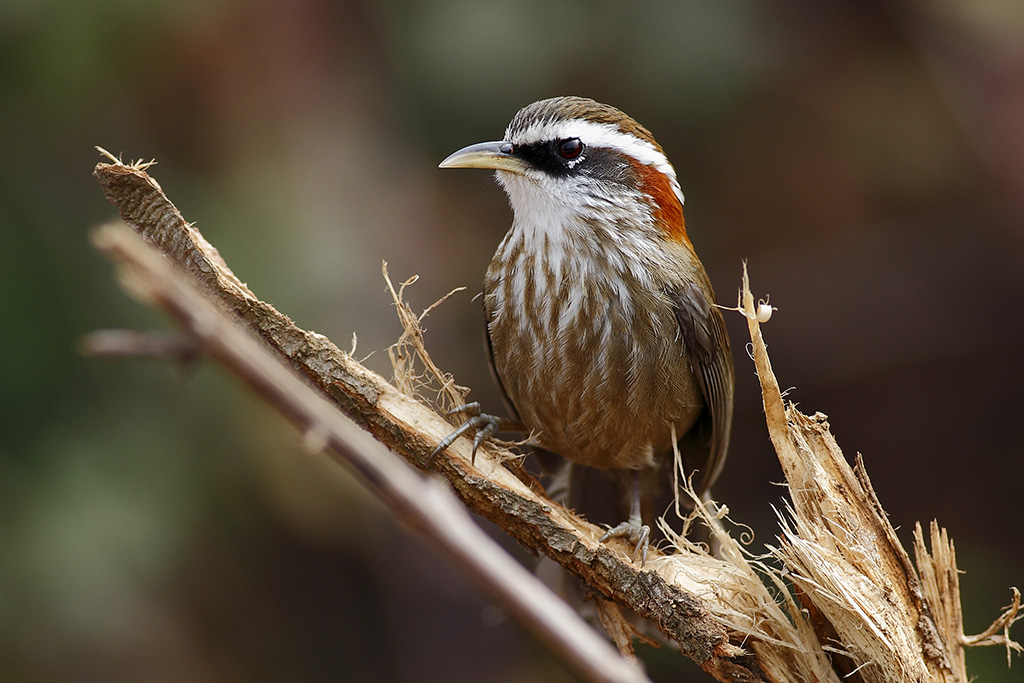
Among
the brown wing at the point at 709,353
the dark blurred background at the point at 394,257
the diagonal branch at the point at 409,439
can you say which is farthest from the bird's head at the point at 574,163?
the diagonal branch at the point at 409,439

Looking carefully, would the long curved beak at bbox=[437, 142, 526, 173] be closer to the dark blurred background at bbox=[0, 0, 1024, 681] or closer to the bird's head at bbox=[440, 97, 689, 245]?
the bird's head at bbox=[440, 97, 689, 245]

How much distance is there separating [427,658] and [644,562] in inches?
125

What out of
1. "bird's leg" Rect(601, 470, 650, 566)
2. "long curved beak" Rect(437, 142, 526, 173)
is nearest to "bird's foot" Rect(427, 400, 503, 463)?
"bird's leg" Rect(601, 470, 650, 566)

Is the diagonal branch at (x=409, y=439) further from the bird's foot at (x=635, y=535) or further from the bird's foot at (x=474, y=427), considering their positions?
the bird's foot at (x=635, y=535)

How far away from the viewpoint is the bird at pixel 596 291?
3.49 m

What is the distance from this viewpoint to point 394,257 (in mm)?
5516

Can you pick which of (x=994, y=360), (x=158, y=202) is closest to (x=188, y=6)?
(x=158, y=202)

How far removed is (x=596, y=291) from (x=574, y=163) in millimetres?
517

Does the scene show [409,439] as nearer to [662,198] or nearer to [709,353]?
[709,353]

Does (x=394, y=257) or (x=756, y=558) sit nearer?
(x=756, y=558)

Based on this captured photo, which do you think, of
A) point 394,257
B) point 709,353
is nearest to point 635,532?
point 709,353

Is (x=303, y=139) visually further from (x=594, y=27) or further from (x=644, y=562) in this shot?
(x=644, y=562)

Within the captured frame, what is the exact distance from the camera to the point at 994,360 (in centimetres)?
618

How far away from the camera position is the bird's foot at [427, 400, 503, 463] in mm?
2975
